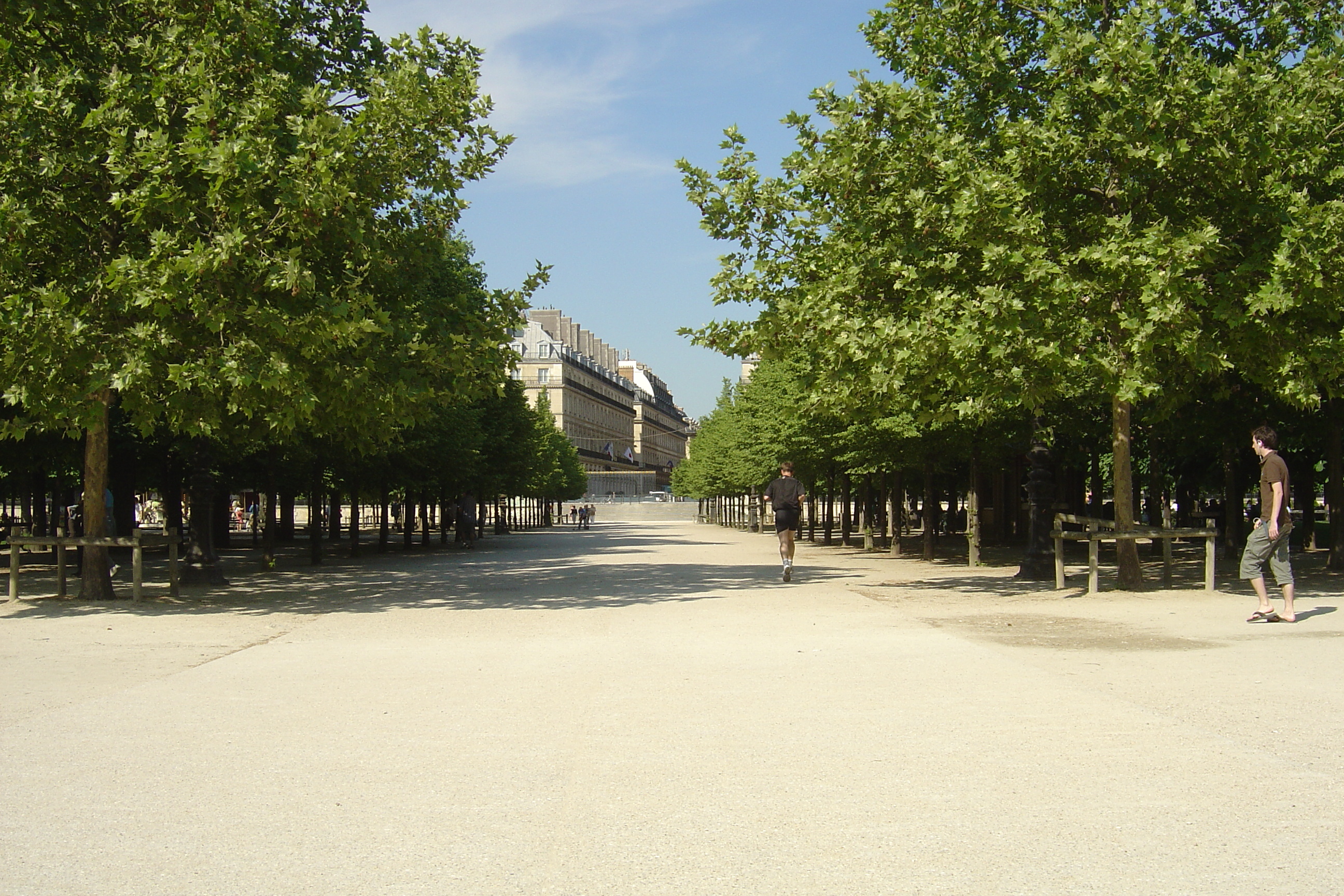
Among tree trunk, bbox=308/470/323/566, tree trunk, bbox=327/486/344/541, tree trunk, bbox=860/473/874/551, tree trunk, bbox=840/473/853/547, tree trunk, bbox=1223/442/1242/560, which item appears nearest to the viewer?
tree trunk, bbox=1223/442/1242/560

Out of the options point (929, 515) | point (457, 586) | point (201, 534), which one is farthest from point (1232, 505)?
point (201, 534)

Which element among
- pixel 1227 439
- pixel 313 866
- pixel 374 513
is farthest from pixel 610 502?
pixel 313 866

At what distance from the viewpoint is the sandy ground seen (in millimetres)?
4652

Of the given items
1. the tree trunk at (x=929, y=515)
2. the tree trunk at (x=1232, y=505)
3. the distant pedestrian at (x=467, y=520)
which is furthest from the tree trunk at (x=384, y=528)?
the tree trunk at (x=1232, y=505)

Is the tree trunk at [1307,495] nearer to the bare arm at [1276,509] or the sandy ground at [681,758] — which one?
the bare arm at [1276,509]

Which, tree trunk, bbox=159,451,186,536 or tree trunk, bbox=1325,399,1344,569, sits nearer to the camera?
tree trunk, bbox=1325,399,1344,569

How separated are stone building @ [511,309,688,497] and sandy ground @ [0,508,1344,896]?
109243 mm

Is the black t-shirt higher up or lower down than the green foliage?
lower down

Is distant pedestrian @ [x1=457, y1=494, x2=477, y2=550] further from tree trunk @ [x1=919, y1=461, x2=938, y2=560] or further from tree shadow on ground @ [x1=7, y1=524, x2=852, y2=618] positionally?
tree trunk @ [x1=919, y1=461, x2=938, y2=560]

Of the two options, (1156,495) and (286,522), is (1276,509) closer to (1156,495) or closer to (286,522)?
(1156,495)

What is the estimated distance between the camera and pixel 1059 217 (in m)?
17.2

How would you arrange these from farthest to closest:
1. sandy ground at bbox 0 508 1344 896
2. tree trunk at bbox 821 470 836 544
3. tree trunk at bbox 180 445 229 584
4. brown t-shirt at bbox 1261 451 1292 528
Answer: tree trunk at bbox 821 470 836 544 → tree trunk at bbox 180 445 229 584 → brown t-shirt at bbox 1261 451 1292 528 → sandy ground at bbox 0 508 1344 896

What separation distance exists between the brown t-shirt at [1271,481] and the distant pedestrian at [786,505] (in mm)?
9010

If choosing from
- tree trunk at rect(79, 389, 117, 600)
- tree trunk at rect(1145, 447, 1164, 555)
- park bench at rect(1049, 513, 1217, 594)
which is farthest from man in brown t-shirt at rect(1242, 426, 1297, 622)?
tree trunk at rect(79, 389, 117, 600)
